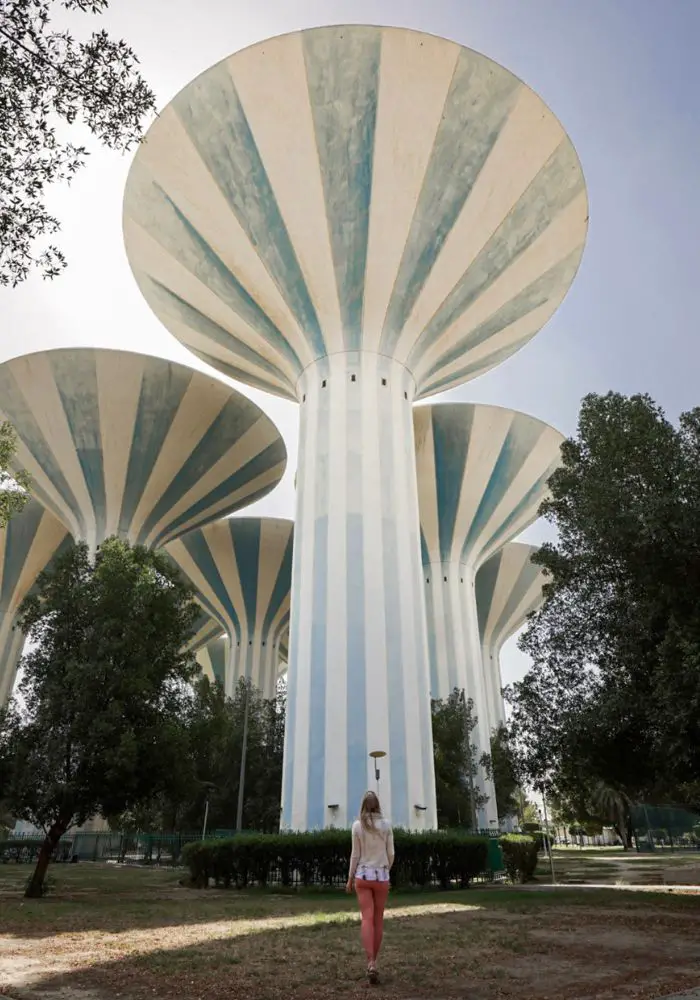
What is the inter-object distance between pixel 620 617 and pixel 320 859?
743 centimetres

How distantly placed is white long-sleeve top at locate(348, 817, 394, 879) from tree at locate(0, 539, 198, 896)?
Result: 925 cm

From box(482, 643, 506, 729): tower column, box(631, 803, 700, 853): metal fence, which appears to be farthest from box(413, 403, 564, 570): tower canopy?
box(631, 803, 700, 853): metal fence

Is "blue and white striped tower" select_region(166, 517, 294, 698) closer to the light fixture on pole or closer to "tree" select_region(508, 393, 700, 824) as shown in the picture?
the light fixture on pole

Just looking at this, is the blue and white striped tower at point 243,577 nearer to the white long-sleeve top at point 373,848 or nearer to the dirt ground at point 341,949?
the dirt ground at point 341,949

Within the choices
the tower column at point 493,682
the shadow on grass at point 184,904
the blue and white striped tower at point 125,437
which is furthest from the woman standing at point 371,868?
the tower column at point 493,682

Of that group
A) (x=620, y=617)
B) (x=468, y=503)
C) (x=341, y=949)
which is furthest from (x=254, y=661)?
(x=341, y=949)

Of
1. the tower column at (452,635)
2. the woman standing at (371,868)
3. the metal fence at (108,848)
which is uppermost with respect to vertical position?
the tower column at (452,635)

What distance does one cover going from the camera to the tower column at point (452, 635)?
30750 mm

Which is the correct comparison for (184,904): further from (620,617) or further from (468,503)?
(468,503)

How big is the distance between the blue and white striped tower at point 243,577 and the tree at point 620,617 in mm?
25474

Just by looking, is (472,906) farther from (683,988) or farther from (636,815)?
(636,815)

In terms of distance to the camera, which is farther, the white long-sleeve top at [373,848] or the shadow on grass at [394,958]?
the white long-sleeve top at [373,848]

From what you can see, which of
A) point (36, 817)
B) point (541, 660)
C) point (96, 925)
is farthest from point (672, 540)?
point (36, 817)

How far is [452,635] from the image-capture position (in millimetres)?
31172
